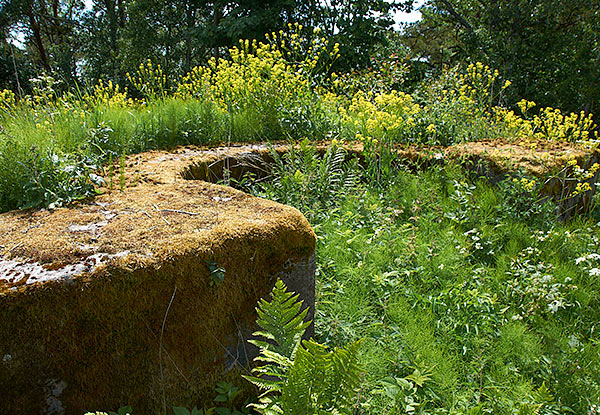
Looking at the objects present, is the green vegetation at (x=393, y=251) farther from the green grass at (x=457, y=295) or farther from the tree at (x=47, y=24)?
the tree at (x=47, y=24)

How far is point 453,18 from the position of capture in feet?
51.4

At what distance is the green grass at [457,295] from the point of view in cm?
228

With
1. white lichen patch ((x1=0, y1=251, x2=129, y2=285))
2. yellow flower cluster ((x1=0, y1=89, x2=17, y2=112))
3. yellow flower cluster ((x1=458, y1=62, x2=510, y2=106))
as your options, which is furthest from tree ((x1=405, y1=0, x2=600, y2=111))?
white lichen patch ((x1=0, y1=251, x2=129, y2=285))

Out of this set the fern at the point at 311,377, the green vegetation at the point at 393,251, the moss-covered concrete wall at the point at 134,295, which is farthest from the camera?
the green vegetation at the point at 393,251

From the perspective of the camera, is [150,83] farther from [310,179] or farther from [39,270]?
[39,270]

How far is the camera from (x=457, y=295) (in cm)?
284

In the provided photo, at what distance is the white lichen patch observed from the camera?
5.24 ft

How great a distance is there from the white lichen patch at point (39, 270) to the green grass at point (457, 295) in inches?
44.6

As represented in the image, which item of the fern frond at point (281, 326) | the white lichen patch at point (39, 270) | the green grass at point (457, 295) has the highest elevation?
the white lichen patch at point (39, 270)

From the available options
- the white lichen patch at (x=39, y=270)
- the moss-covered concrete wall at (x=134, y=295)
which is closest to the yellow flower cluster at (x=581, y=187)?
the moss-covered concrete wall at (x=134, y=295)

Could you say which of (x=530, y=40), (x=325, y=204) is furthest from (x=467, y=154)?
(x=530, y=40)

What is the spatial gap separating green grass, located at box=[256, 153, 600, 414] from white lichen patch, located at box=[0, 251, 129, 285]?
113cm

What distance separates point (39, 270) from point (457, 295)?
96.2 inches

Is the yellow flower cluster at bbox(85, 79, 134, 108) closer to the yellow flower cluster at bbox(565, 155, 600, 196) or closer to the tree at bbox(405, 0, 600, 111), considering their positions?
the yellow flower cluster at bbox(565, 155, 600, 196)
